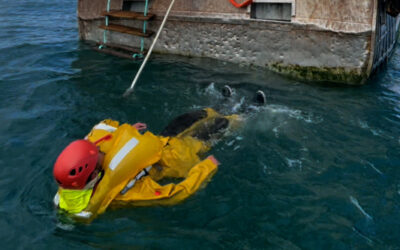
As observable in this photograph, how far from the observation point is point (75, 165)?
3.55 metres

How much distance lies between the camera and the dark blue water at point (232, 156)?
3.91 m

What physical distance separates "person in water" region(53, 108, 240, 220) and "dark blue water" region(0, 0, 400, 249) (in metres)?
0.34

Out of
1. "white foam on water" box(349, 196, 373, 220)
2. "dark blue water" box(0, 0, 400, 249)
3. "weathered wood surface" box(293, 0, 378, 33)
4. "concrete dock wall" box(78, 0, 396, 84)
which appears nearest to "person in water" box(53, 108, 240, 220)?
"dark blue water" box(0, 0, 400, 249)

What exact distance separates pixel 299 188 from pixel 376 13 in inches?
168

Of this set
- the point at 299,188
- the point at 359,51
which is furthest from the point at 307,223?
the point at 359,51

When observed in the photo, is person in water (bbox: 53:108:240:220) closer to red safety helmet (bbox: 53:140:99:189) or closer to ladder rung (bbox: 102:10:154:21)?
red safety helmet (bbox: 53:140:99:189)

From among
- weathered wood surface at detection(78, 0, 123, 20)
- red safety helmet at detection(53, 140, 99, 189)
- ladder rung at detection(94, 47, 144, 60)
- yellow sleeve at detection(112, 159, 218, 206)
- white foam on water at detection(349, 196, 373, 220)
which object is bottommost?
white foam on water at detection(349, 196, 373, 220)

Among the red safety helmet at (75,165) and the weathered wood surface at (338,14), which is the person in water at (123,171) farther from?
the weathered wood surface at (338,14)

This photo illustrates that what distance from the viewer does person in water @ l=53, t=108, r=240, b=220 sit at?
367 cm

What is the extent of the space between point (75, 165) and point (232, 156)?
2.54 m

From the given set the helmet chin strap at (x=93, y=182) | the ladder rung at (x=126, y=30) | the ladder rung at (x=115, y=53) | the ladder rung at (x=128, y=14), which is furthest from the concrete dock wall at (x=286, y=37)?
the helmet chin strap at (x=93, y=182)

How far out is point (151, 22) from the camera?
31.6 feet

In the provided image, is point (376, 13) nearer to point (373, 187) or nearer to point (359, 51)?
point (359, 51)

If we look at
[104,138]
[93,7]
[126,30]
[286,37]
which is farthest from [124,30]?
[104,138]
